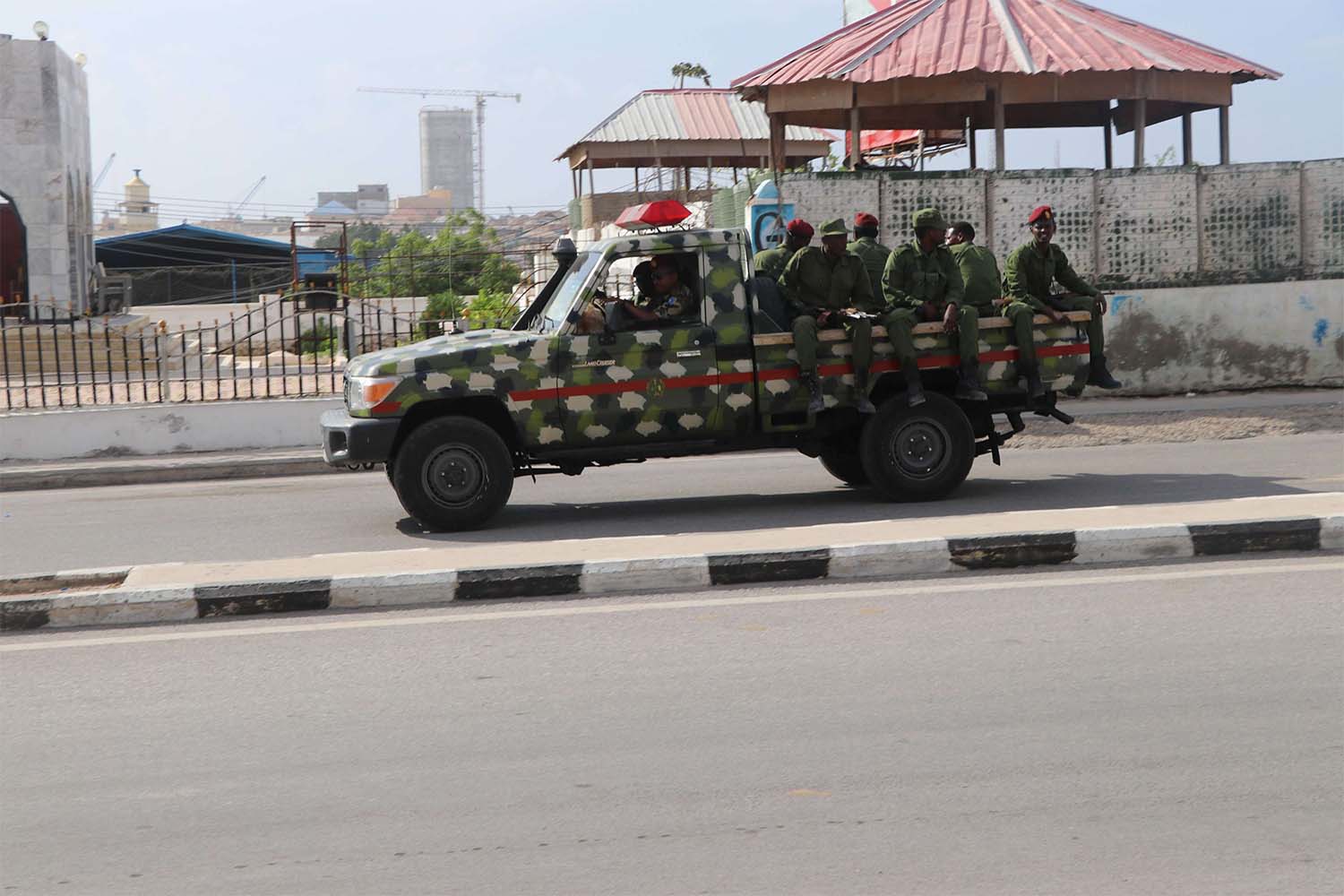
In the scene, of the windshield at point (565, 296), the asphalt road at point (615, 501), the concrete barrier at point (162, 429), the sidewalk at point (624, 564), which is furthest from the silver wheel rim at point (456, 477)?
the concrete barrier at point (162, 429)

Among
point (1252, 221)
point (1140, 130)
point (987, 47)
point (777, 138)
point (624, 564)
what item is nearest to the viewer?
point (624, 564)

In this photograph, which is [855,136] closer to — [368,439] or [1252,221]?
[1252,221]

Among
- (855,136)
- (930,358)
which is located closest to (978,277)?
(930,358)

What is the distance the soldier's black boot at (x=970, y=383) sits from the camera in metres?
9.69

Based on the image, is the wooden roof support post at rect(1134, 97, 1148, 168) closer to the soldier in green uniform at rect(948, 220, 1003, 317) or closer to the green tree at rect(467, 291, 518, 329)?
the green tree at rect(467, 291, 518, 329)

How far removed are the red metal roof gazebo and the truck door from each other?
28.4 ft

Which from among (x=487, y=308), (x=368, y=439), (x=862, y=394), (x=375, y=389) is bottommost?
(x=368, y=439)

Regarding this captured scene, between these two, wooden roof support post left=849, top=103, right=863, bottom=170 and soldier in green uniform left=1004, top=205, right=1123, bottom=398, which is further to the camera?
wooden roof support post left=849, top=103, right=863, bottom=170

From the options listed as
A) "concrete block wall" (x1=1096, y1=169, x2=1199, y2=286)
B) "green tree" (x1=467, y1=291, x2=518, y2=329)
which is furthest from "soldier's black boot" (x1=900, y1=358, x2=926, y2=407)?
"green tree" (x1=467, y1=291, x2=518, y2=329)

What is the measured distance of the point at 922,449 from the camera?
9.75 metres

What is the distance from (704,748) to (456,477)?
15.5 ft

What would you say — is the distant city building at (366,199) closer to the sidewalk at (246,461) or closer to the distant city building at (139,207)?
the distant city building at (139,207)

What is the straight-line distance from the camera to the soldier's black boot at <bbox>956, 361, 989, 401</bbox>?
9688 millimetres

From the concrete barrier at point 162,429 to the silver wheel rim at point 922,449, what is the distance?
7203mm
